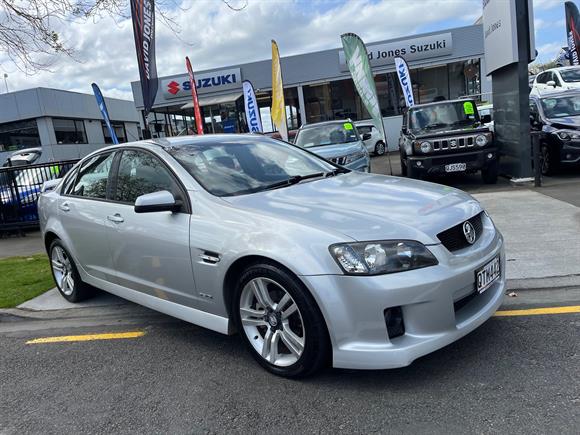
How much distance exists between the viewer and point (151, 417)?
294 centimetres

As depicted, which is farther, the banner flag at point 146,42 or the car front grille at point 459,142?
the banner flag at point 146,42

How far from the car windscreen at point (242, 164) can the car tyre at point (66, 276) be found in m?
1.95

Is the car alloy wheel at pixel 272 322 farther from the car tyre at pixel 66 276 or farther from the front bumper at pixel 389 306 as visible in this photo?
the car tyre at pixel 66 276

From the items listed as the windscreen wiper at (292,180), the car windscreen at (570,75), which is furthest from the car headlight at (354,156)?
the car windscreen at (570,75)

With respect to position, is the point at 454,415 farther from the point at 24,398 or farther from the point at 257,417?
the point at 24,398

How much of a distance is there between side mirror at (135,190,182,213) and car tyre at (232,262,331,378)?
2.56 feet

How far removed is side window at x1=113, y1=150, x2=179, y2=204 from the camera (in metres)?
3.85

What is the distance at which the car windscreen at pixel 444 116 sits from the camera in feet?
35.5

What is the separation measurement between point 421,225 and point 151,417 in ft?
6.50

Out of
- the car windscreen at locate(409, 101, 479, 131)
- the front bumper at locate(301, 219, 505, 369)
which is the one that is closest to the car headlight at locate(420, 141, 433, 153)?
the car windscreen at locate(409, 101, 479, 131)

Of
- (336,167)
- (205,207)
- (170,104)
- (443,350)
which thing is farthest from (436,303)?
(170,104)

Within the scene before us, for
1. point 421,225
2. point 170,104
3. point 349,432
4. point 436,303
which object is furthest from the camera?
point 170,104

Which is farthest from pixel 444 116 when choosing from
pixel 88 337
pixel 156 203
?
pixel 88 337

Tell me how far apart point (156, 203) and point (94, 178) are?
5.09ft
